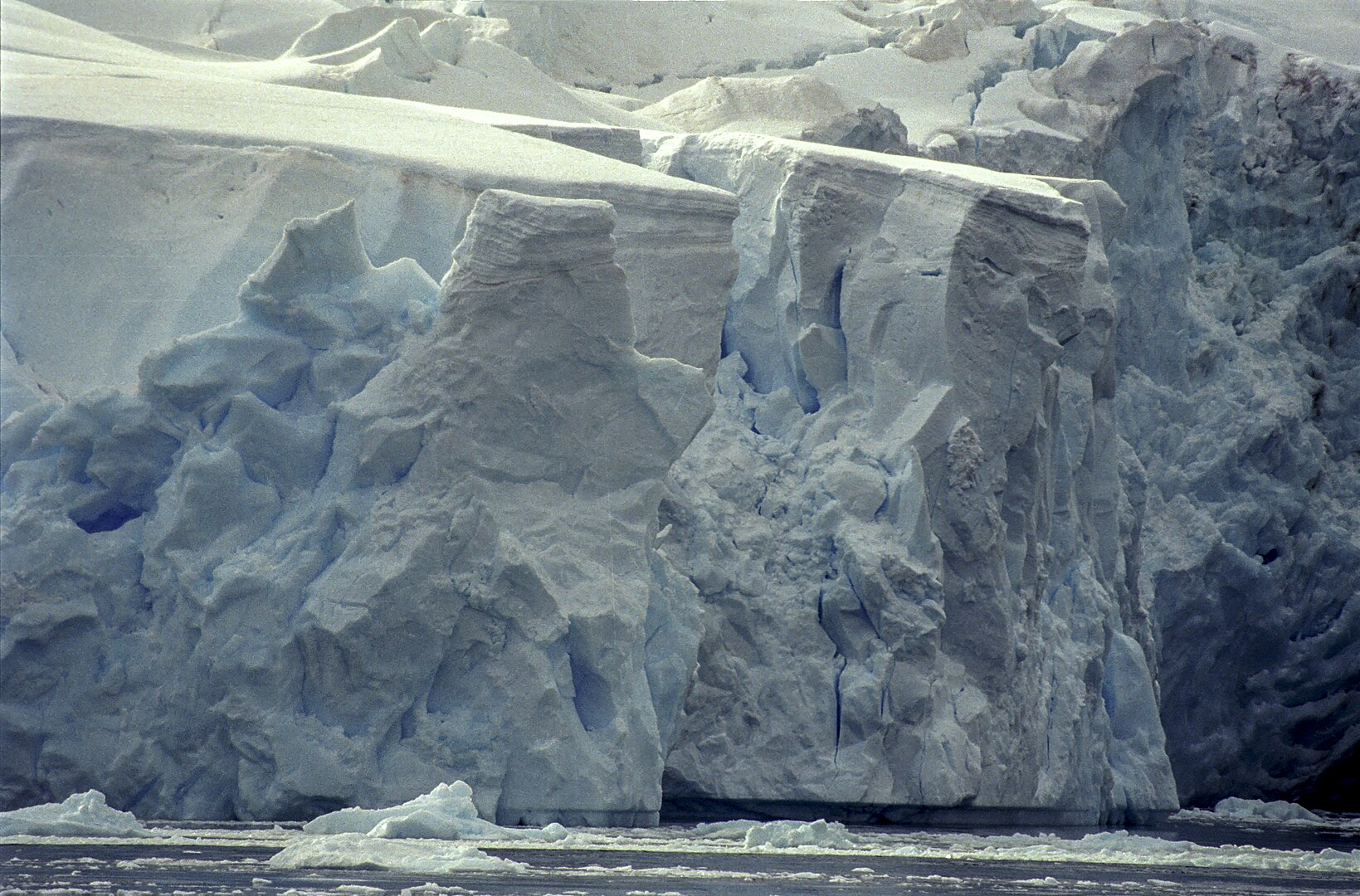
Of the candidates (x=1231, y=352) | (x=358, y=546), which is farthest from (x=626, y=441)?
(x=1231, y=352)

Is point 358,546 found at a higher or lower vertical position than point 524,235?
lower

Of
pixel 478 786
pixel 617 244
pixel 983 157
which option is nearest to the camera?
pixel 478 786

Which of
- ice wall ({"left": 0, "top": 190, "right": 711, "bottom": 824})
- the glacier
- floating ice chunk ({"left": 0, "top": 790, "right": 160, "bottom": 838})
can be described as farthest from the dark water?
the glacier

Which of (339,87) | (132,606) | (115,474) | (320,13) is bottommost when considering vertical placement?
(132,606)

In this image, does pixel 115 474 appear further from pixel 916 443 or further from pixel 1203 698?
pixel 1203 698

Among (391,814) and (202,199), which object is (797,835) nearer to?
(391,814)

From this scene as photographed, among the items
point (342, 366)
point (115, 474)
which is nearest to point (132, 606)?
point (115, 474)
